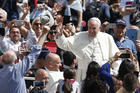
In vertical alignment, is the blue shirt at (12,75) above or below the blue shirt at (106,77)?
above

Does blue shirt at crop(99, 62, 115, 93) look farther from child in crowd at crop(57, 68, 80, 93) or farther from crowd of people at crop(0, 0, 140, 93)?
child in crowd at crop(57, 68, 80, 93)

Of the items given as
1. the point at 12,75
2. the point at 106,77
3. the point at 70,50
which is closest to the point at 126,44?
the point at 70,50

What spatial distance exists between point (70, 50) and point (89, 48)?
35 centimetres

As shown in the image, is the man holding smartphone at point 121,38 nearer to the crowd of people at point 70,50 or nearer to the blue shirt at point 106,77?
the crowd of people at point 70,50

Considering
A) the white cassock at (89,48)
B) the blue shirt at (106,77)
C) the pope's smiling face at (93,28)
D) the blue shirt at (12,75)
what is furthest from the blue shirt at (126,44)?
the blue shirt at (12,75)

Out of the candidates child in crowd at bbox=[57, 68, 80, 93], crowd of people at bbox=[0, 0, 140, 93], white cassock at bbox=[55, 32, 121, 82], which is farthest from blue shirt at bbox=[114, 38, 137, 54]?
child in crowd at bbox=[57, 68, 80, 93]

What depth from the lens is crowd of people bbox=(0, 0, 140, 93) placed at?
23.9ft

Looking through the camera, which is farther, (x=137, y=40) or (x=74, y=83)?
(x=137, y=40)

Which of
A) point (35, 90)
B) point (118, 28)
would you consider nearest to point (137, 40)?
point (118, 28)

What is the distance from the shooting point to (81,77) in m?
8.89

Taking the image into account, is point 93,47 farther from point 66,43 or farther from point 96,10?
point 96,10

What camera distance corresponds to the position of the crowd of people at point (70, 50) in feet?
23.9

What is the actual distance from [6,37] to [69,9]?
2.54 metres

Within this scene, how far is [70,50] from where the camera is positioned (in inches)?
361
